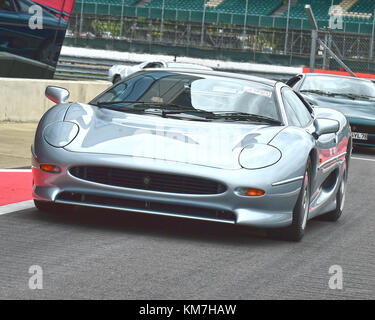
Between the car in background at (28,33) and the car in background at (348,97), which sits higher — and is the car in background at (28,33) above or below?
above

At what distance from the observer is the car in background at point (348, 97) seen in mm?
15977

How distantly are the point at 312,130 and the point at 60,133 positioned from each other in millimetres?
2064

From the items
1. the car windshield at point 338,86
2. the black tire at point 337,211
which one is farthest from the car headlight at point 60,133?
the car windshield at point 338,86

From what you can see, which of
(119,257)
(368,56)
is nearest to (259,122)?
(119,257)

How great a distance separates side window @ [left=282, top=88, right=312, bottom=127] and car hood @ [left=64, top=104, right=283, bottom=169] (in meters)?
0.67

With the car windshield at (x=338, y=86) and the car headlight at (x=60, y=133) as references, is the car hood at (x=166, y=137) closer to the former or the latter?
the car headlight at (x=60, y=133)

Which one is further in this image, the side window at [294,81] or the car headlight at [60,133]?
the side window at [294,81]

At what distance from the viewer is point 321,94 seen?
54.3 feet

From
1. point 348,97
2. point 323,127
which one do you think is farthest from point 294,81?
point 323,127

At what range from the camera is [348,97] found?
54.6 ft

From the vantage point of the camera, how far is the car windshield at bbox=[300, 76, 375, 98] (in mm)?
16781

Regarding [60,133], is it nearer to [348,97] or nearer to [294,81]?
[348,97]

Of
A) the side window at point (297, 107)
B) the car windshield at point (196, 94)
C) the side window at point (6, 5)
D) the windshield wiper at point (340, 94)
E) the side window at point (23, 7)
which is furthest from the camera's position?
the windshield wiper at point (340, 94)
